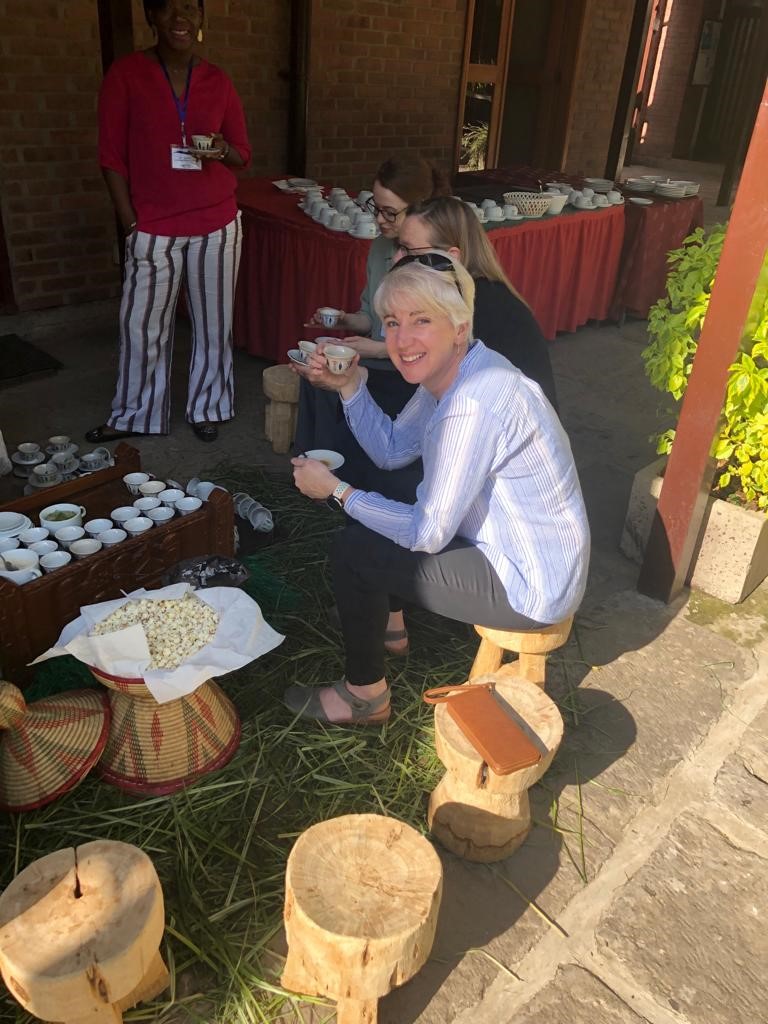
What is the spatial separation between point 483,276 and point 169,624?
168 cm

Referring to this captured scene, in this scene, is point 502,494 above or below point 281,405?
above

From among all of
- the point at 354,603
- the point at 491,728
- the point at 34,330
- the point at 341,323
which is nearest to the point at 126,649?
the point at 354,603

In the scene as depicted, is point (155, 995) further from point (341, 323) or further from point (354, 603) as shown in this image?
point (341, 323)

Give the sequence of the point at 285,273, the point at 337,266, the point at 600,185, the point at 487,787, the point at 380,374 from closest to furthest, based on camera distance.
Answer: the point at 487,787, the point at 380,374, the point at 337,266, the point at 285,273, the point at 600,185

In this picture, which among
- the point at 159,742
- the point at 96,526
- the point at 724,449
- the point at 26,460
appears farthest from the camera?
the point at 26,460

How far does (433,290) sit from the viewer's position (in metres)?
2.27

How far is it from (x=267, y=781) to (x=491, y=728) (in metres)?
0.76

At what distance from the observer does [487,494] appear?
96.1 inches

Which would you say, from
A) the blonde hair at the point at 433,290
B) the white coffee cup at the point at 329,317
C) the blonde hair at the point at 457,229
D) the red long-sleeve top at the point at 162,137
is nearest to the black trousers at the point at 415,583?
the blonde hair at the point at 433,290

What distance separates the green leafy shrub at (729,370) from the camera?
3197mm

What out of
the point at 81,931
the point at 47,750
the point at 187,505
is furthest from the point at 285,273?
the point at 81,931

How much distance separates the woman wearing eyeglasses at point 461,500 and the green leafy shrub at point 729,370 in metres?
1.21

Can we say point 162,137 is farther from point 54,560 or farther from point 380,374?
point 54,560

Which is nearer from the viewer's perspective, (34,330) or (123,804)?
(123,804)
